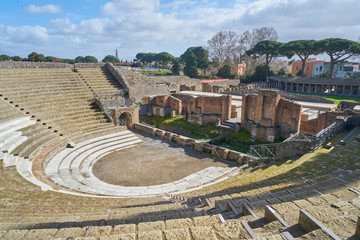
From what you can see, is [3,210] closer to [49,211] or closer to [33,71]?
[49,211]

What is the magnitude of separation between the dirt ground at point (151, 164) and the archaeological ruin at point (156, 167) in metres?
0.06

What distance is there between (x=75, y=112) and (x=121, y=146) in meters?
4.88

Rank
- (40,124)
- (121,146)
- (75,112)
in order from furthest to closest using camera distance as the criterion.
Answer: (75,112), (121,146), (40,124)

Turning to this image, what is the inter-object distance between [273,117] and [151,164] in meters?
9.28

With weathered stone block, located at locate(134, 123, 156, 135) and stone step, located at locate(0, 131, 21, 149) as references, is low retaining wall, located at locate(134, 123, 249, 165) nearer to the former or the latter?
weathered stone block, located at locate(134, 123, 156, 135)

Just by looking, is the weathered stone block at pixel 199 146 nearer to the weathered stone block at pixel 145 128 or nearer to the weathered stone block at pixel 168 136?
the weathered stone block at pixel 168 136

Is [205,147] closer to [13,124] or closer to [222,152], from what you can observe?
[222,152]

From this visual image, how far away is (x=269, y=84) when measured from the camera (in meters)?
45.3

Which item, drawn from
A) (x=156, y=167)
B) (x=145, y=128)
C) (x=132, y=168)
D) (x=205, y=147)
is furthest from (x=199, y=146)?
(x=145, y=128)

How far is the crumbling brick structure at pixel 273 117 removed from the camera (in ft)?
51.1

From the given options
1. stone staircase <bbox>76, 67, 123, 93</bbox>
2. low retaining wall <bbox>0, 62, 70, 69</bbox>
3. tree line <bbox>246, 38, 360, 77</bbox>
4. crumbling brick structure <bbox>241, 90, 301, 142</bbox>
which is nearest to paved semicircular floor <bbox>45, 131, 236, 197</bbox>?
crumbling brick structure <bbox>241, 90, 301, 142</bbox>

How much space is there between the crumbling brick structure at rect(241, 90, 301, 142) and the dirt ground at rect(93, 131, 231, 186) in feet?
16.9

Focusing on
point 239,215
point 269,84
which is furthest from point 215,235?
point 269,84

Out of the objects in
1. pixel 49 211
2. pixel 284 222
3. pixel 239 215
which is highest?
pixel 284 222
